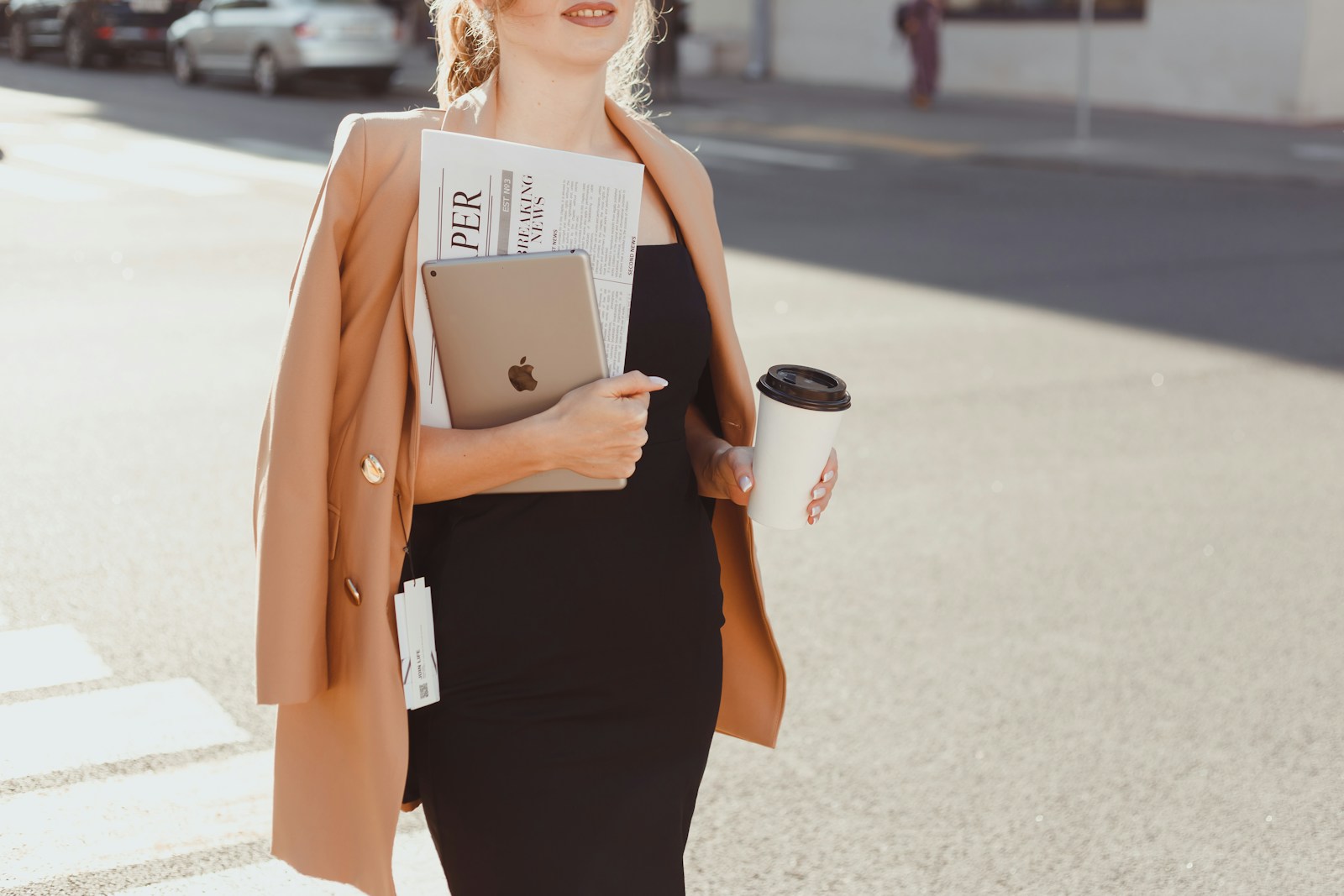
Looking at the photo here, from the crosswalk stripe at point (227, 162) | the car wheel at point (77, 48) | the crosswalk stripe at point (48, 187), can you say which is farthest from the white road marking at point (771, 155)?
the car wheel at point (77, 48)

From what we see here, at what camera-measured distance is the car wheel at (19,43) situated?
29688mm

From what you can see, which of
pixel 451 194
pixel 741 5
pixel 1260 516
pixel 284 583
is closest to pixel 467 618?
pixel 284 583

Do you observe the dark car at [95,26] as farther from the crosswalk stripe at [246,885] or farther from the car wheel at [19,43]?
the crosswalk stripe at [246,885]

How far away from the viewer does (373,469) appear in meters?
2.06

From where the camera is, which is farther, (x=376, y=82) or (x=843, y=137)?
(x=376, y=82)

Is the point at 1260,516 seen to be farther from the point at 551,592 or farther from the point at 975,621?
the point at 551,592

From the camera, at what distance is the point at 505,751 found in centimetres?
213

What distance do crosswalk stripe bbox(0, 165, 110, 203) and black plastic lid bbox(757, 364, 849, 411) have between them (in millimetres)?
12241

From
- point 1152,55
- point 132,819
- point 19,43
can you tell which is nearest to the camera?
point 132,819

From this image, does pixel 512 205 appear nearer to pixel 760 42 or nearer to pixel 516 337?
pixel 516 337

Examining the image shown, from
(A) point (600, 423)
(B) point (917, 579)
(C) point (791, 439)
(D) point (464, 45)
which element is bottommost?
(B) point (917, 579)

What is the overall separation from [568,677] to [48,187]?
1326cm

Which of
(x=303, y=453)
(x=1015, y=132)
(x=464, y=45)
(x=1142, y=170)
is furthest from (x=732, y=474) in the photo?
(x=1015, y=132)

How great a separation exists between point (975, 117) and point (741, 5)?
9985 millimetres
